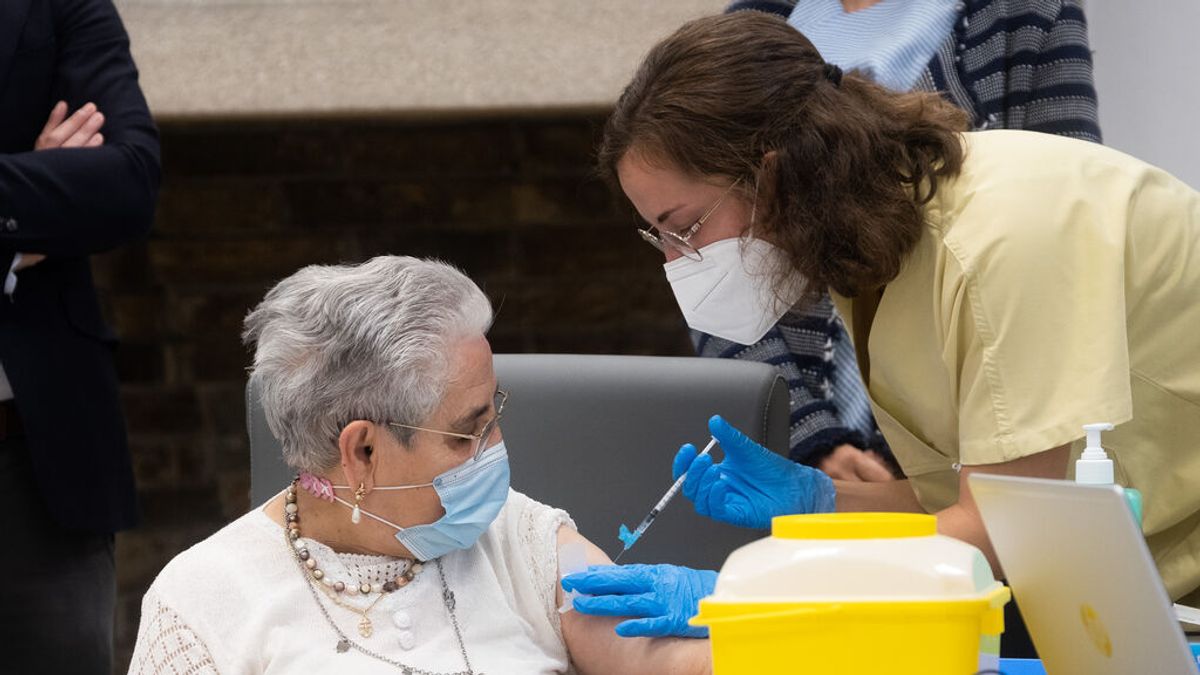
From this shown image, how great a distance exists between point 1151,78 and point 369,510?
1988mm

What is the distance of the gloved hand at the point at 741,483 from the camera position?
1784 mm

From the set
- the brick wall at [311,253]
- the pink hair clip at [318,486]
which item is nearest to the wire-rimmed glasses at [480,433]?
the pink hair clip at [318,486]

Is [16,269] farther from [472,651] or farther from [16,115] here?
[472,651]

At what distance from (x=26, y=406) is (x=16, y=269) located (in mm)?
226

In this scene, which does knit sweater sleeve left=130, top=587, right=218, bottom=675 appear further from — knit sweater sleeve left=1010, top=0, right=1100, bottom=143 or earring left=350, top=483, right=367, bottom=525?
knit sweater sleeve left=1010, top=0, right=1100, bottom=143

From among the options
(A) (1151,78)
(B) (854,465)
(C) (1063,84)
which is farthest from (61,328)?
(A) (1151,78)

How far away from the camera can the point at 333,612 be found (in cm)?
171

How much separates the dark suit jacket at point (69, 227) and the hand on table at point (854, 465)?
1.19 metres

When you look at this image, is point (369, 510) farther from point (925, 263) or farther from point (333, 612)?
point (925, 263)

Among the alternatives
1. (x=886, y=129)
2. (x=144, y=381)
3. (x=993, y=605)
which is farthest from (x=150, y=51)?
(x=993, y=605)

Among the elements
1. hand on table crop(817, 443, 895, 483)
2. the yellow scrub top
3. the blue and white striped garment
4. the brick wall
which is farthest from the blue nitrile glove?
the brick wall

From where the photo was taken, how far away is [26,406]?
2363 millimetres

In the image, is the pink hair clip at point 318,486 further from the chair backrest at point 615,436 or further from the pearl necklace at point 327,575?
the chair backrest at point 615,436

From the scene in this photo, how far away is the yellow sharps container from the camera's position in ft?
3.36
